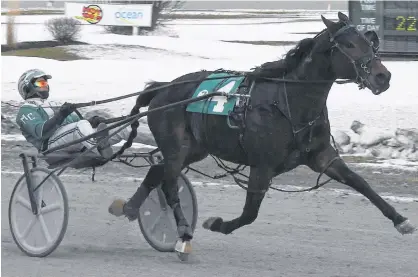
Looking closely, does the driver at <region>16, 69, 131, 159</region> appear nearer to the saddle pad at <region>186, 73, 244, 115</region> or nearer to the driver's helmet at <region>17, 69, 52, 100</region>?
the driver's helmet at <region>17, 69, 52, 100</region>

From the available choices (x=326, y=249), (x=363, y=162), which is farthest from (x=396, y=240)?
(x=363, y=162)

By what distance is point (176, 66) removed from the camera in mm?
19031

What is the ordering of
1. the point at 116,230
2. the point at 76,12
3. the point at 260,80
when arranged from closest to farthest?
1. the point at 260,80
2. the point at 116,230
3. the point at 76,12

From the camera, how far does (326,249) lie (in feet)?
21.7

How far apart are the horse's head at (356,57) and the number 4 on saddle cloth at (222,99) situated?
67cm

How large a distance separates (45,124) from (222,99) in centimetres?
134

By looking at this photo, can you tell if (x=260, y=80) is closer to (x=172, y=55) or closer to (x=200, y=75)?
(x=200, y=75)

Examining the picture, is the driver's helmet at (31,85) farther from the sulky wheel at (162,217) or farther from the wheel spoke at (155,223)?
the wheel spoke at (155,223)

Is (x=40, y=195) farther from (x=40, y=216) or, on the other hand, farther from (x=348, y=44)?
(x=348, y=44)

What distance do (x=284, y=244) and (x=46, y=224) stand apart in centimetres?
170

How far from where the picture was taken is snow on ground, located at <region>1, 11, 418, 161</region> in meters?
13.9

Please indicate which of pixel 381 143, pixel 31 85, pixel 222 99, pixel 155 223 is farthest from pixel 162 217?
pixel 381 143

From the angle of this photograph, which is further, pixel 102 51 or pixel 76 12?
pixel 76 12

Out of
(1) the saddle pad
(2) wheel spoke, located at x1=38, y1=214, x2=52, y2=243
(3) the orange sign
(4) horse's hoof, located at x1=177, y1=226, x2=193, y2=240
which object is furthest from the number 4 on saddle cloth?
(3) the orange sign
